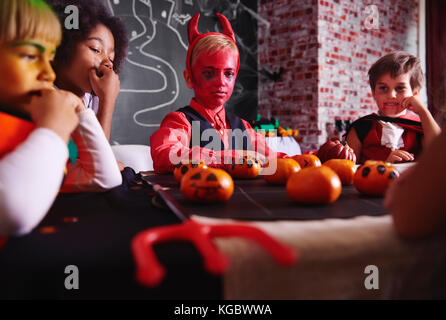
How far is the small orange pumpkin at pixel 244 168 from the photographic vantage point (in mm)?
881

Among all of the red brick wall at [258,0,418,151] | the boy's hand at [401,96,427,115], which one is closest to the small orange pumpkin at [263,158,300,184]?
the boy's hand at [401,96,427,115]

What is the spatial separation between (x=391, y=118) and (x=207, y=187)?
1237mm

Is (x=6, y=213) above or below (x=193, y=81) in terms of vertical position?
below

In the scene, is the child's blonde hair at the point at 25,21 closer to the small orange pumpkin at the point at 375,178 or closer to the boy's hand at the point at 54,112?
the boy's hand at the point at 54,112

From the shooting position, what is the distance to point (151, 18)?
2.86 meters

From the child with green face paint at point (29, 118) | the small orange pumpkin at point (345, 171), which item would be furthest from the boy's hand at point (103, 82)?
A: the small orange pumpkin at point (345, 171)

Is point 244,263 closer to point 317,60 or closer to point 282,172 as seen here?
point 282,172

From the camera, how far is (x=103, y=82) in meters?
1.05

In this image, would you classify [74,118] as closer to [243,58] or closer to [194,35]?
[194,35]

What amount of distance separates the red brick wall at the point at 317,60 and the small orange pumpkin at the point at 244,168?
8.29 ft

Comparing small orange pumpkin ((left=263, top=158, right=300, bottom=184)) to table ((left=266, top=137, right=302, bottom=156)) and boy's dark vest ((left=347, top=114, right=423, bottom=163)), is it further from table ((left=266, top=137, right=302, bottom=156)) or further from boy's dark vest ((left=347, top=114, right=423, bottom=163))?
table ((left=266, top=137, right=302, bottom=156))
